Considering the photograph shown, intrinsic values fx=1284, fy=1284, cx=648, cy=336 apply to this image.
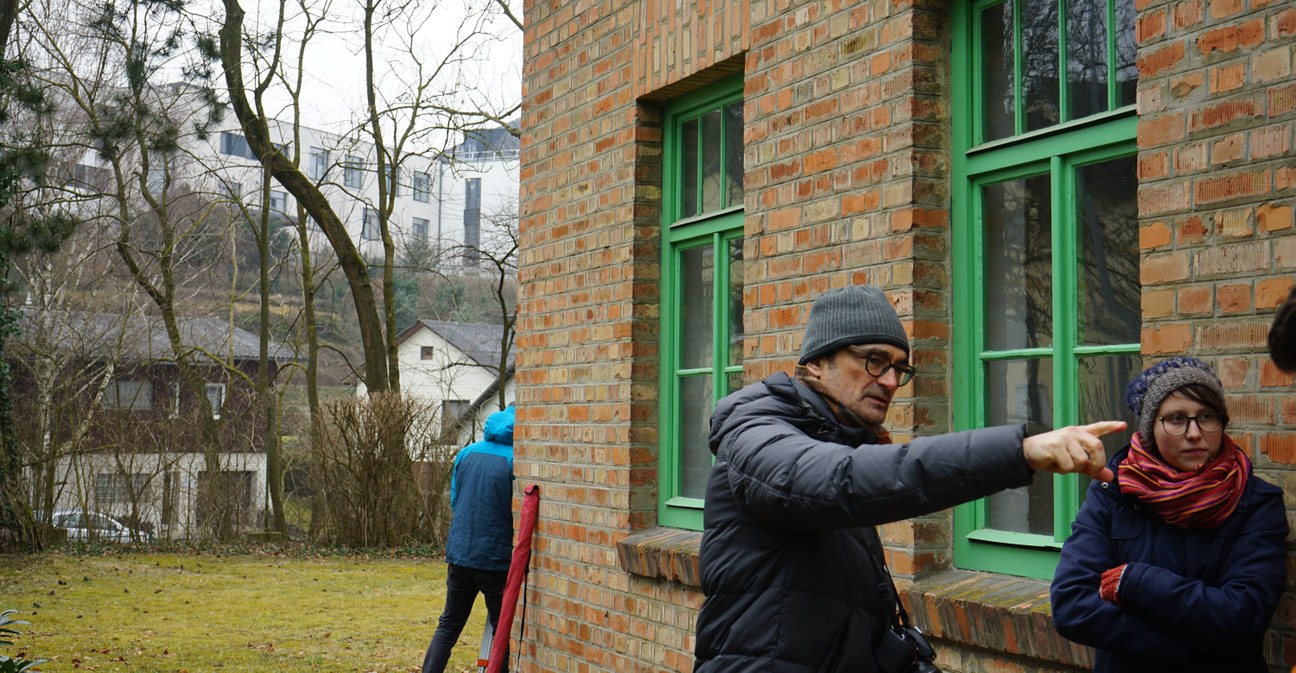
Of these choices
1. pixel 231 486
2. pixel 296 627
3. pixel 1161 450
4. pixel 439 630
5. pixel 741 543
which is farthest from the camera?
pixel 231 486

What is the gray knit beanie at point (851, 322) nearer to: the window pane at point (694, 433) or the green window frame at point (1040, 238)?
the green window frame at point (1040, 238)

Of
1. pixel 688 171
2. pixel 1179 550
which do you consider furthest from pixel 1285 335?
pixel 688 171

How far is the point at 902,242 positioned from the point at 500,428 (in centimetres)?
424

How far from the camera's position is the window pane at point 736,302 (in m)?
5.81

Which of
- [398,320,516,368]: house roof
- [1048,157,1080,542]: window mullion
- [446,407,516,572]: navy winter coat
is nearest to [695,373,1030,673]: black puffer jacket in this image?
[1048,157,1080,542]: window mullion

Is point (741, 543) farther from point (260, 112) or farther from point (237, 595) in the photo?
point (260, 112)

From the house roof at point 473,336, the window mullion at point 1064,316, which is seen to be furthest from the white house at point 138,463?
the house roof at point 473,336

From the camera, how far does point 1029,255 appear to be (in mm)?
4242

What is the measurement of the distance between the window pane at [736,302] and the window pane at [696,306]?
0.18 m

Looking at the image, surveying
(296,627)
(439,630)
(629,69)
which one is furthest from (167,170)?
(629,69)

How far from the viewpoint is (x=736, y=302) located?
231 inches

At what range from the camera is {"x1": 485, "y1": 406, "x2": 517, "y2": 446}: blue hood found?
26.8 feet

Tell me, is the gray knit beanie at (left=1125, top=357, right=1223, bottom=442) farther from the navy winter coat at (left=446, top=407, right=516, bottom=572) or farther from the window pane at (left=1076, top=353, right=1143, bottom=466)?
the navy winter coat at (left=446, top=407, right=516, bottom=572)

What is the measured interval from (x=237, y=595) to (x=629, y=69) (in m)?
10.2
